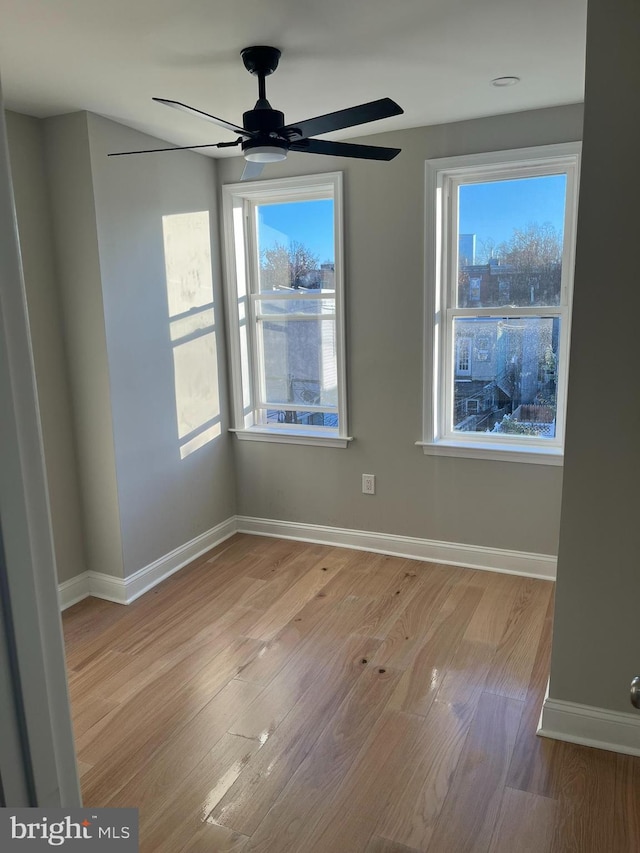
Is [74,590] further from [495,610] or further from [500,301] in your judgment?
[500,301]

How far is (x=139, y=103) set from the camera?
285cm

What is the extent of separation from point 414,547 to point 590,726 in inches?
66.9

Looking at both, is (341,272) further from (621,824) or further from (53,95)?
(621,824)

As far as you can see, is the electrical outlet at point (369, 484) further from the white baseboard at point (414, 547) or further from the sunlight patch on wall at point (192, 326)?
the sunlight patch on wall at point (192, 326)

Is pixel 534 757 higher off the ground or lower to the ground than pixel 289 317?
lower

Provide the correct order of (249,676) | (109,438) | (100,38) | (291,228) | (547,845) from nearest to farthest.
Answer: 1. (547,845)
2. (100,38)
3. (249,676)
4. (109,438)
5. (291,228)

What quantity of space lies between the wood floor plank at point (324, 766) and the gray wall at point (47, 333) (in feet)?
5.02

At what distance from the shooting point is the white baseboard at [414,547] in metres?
3.54

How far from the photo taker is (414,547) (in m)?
3.81

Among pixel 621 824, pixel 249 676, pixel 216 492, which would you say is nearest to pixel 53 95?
pixel 216 492

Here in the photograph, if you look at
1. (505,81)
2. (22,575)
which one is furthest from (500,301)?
(22,575)

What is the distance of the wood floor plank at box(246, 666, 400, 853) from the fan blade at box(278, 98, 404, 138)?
7.15ft

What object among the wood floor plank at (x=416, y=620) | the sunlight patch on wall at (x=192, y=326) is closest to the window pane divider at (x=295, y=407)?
the sunlight patch on wall at (x=192, y=326)

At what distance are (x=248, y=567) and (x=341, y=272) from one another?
1.86 metres
